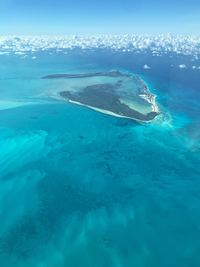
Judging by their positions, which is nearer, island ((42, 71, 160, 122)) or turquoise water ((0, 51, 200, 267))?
turquoise water ((0, 51, 200, 267))

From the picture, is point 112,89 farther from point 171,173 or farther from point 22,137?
point 171,173

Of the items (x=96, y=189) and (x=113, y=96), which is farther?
(x=113, y=96)

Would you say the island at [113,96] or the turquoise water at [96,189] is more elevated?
the turquoise water at [96,189]

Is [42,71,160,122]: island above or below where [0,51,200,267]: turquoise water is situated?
below

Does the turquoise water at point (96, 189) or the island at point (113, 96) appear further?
the island at point (113, 96)

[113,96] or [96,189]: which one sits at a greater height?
[96,189]
